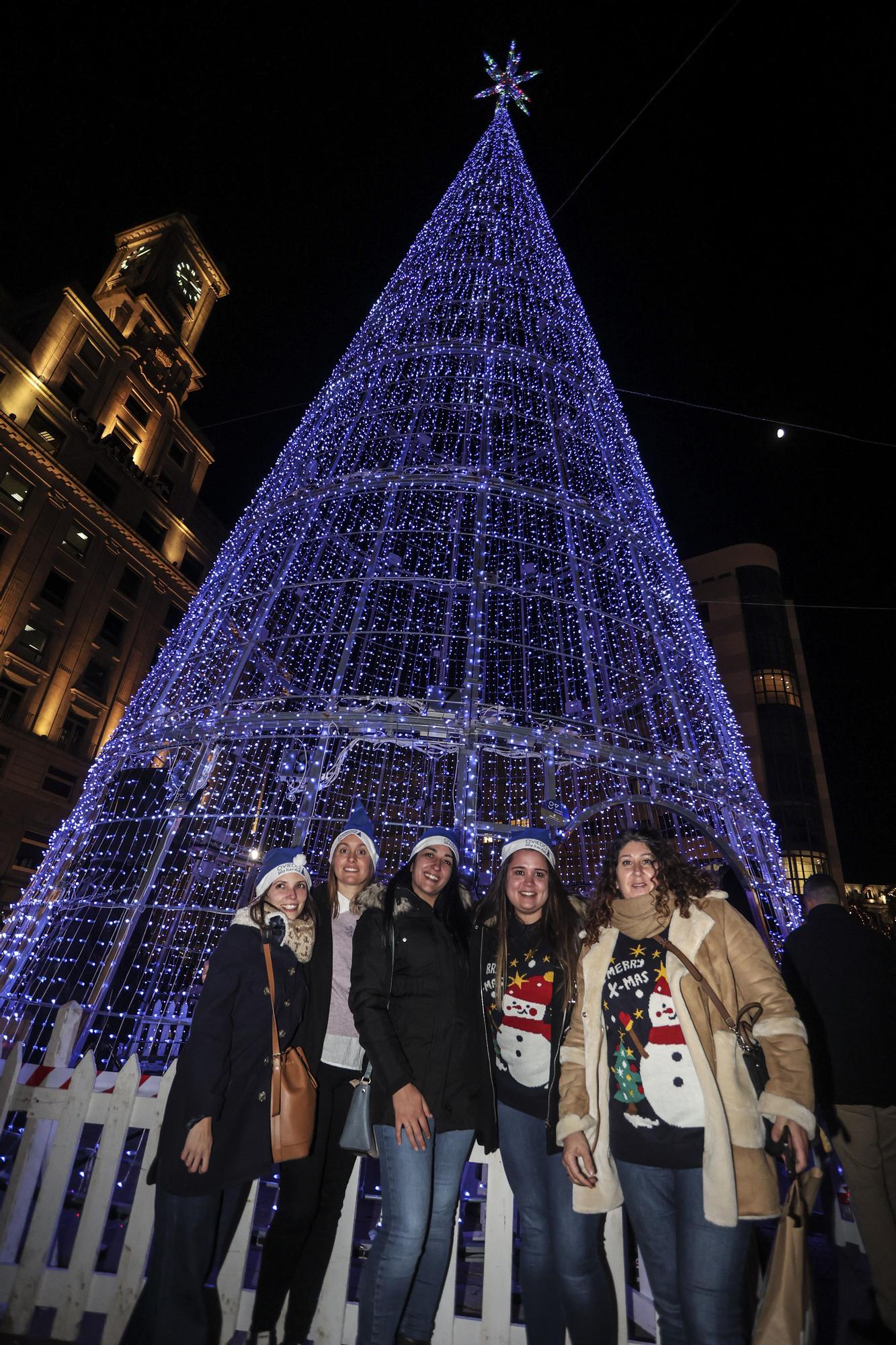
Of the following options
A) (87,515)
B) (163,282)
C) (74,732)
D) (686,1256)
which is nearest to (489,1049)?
(686,1256)

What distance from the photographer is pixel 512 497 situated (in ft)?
23.9

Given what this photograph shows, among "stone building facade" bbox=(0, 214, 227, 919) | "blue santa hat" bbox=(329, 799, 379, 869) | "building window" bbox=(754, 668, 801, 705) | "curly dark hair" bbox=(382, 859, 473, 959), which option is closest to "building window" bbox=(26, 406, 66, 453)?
"stone building facade" bbox=(0, 214, 227, 919)

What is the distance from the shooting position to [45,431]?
91.1 ft

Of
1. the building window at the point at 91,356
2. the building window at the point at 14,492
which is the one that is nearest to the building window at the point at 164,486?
the building window at the point at 91,356

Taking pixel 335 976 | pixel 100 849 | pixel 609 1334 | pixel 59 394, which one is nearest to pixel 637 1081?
pixel 609 1334

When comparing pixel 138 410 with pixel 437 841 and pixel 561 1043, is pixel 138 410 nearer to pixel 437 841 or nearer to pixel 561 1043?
pixel 437 841

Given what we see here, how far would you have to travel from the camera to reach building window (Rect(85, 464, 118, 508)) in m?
29.5

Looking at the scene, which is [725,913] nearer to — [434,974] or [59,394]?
[434,974]

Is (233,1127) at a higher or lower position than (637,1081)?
lower

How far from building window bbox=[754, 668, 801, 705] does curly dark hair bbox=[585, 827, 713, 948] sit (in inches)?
1267

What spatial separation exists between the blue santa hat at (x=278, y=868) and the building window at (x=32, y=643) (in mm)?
27249

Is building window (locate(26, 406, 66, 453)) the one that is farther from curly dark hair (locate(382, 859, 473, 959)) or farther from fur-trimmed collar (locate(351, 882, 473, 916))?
curly dark hair (locate(382, 859, 473, 959))

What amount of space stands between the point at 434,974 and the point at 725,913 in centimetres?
118

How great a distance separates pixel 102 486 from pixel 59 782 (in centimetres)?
1401
